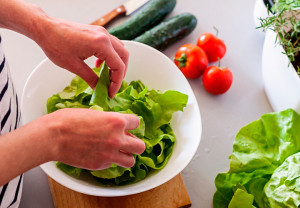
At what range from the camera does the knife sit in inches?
50.4

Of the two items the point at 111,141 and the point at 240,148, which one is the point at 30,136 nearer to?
the point at 111,141

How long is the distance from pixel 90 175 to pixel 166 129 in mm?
235

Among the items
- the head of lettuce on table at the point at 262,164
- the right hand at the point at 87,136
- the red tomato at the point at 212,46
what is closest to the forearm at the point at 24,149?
the right hand at the point at 87,136

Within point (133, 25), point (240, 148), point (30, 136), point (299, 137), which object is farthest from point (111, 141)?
point (133, 25)

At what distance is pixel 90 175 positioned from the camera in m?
0.87

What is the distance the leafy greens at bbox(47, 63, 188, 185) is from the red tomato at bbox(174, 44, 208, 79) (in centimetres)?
26

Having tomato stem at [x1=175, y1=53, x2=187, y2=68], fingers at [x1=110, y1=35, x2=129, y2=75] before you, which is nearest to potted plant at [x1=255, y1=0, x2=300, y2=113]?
tomato stem at [x1=175, y1=53, x2=187, y2=68]

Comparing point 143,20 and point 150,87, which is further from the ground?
point 143,20

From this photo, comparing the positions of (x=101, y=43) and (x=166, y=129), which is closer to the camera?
(x=101, y=43)

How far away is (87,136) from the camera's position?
2.00 ft

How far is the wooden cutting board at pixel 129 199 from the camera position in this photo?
0.93 meters

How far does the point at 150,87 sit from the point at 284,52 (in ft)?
1.28

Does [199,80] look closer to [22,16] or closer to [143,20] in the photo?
[143,20]

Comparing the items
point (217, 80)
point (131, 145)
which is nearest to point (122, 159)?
point (131, 145)
